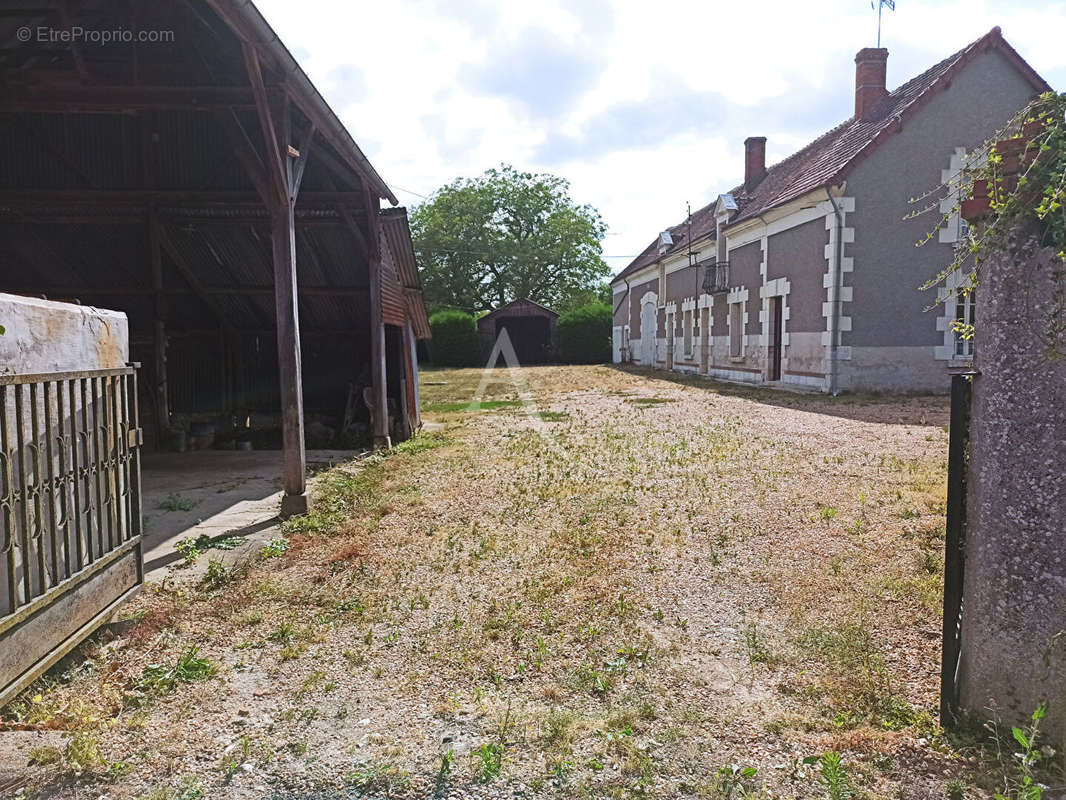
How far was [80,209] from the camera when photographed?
9117 mm

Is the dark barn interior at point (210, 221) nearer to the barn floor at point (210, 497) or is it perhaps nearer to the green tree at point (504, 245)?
the barn floor at point (210, 497)

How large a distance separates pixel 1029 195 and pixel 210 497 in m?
7.09

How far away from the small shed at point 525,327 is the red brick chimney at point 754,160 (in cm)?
1657

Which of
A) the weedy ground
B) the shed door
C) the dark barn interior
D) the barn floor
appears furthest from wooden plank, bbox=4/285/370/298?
the shed door

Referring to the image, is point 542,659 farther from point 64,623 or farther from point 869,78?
point 869,78

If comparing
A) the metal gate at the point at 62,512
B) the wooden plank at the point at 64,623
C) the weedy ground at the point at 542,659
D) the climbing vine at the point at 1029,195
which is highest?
the climbing vine at the point at 1029,195

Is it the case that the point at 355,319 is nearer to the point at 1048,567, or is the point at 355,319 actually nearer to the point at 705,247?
the point at 1048,567

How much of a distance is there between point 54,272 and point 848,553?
36.1 feet

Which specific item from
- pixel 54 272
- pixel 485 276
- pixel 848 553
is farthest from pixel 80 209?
pixel 485 276

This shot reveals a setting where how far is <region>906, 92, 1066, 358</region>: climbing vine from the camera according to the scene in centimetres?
251

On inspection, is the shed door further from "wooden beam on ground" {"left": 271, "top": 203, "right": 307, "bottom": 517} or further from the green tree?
"wooden beam on ground" {"left": 271, "top": 203, "right": 307, "bottom": 517}

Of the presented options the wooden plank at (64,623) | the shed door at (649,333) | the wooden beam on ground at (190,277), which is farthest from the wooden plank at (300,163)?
the shed door at (649,333)

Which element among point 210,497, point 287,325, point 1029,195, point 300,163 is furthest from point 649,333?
point 1029,195

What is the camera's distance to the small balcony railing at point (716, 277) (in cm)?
2353
